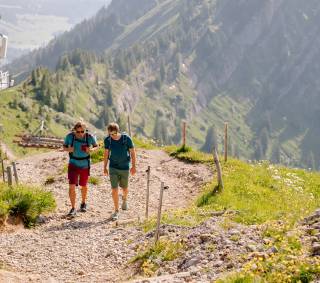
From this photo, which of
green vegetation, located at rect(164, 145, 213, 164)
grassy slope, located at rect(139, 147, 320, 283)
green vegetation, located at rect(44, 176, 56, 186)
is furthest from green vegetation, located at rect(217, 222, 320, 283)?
green vegetation, located at rect(164, 145, 213, 164)

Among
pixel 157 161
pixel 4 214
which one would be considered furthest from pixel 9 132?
pixel 4 214

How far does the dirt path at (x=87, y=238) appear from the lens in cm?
1269

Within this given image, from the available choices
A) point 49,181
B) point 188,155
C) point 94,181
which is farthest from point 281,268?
point 188,155

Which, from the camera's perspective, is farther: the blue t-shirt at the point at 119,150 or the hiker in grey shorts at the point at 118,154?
the blue t-shirt at the point at 119,150

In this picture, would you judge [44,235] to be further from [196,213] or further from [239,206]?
[239,206]

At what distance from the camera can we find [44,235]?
51.2ft

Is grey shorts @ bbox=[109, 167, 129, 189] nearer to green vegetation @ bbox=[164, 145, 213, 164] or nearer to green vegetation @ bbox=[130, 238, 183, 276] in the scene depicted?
green vegetation @ bbox=[130, 238, 183, 276]

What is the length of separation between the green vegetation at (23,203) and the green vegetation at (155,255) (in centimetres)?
577

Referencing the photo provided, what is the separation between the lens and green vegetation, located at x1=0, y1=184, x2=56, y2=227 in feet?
55.0

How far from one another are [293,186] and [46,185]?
11670 mm

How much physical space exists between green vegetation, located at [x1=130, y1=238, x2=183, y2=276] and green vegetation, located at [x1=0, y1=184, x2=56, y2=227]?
577 centimetres

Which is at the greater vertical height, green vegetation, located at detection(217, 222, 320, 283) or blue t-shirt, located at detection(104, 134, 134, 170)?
blue t-shirt, located at detection(104, 134, 134, 170)

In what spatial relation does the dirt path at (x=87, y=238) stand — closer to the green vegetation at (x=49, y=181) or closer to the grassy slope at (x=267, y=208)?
the green vegetation at (x=49, y=181)

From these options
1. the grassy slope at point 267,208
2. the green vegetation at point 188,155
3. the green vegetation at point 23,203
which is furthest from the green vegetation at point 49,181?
the green vegetation at point 188,155
